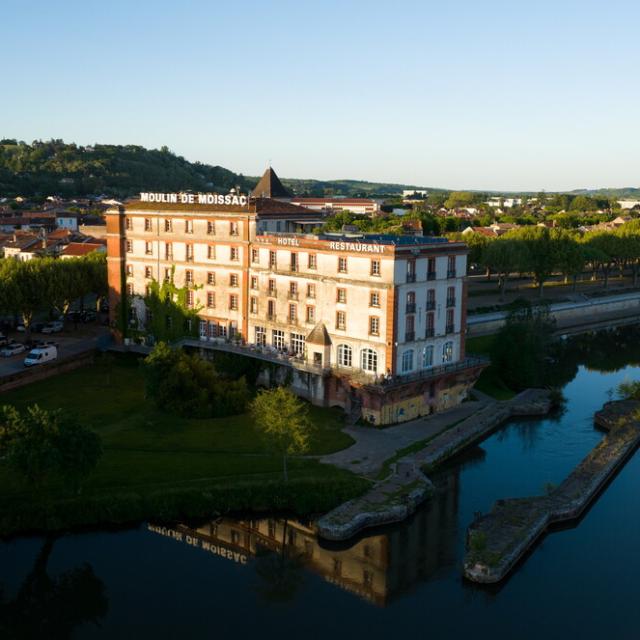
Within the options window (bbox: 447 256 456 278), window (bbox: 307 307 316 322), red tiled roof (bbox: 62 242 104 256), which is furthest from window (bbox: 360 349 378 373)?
red tiled roof (bbox: 62 242 104 256)

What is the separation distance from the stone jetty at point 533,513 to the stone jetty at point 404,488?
4.08 metres

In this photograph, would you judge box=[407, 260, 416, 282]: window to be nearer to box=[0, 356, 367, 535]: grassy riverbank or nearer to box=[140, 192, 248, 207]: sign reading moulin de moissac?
box=[0, 356, 367, 535]: grassy riverbank

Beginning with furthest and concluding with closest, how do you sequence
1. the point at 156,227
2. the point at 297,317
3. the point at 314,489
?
1. the point at 156,227
2. the point at 297,317
3. the point at 314,489

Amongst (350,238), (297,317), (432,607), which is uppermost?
(350,238)

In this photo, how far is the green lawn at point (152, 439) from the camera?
44.7 metres

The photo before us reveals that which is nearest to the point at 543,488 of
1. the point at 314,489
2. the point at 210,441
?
the point at 314,489

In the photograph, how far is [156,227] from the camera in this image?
70875 millimetres

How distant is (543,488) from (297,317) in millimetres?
23603

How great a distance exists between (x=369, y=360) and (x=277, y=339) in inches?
403

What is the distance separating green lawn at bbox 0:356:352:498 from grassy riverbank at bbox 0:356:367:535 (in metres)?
0.06

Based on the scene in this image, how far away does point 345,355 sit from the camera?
59.0 metres

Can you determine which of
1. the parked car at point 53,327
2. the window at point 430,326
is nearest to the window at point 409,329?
the window at point 430,326

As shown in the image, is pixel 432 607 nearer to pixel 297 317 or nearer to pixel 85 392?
pixel 297 317

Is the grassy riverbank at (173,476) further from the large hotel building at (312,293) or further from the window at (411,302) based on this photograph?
the window at (411,302)
